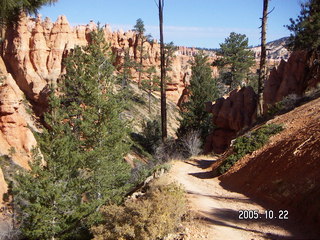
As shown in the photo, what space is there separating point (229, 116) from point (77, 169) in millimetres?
14401

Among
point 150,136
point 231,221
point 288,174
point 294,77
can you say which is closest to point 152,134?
point 150,136

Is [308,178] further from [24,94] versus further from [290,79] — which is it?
[24,94]

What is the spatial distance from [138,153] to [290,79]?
16366 millimetres

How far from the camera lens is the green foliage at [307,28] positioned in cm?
1886

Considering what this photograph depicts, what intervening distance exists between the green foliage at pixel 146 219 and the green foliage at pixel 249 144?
461 centimetres

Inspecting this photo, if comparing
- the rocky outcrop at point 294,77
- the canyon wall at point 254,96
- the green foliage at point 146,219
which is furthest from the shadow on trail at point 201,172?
the rocky outcrop at point 294,77

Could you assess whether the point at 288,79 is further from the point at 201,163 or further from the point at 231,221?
the point at 231,221

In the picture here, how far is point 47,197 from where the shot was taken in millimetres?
13078

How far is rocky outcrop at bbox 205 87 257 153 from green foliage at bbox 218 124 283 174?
12313 millimetres

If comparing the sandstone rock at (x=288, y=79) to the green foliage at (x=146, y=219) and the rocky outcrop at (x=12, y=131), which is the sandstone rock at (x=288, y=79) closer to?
the green foliage at (x=146, y=219)

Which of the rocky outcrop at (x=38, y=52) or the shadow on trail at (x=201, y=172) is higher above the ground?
the rocky outcrop at (x=38, y=52)

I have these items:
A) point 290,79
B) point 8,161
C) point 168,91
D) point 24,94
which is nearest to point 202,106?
point 290,79

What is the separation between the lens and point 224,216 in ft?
21.7

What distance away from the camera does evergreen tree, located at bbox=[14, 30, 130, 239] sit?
1288 centimetres
